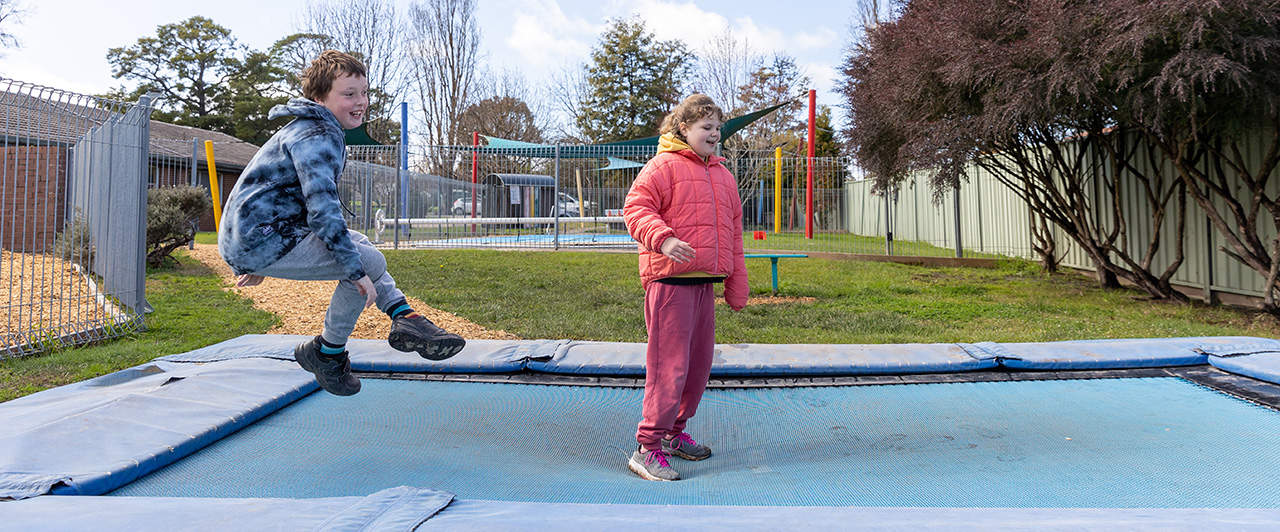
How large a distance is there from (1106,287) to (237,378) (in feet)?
22.6

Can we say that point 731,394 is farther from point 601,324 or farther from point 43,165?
point 43,165

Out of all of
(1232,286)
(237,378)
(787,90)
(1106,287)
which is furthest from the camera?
(787,90)

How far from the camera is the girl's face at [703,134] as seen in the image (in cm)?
201

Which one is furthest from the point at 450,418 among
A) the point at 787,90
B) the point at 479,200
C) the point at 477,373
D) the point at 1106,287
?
the point at 787,90

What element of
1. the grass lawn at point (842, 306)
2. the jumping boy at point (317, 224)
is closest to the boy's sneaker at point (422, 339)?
the jumping boy at point (317, 224)

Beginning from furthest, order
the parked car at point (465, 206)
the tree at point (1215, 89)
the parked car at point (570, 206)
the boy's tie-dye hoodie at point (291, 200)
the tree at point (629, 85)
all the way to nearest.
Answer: the tree at point (629, 85) → the parked car at point (465, 206) → the parked car at point (570, 206) → the tree at point (1215, 89) → the boy's tie-dye hoodie at point (291, 200)

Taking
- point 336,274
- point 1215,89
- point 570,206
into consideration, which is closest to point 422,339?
point 336,274

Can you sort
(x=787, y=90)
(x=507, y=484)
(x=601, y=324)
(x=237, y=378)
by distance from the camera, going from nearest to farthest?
(x=507, y=484) → (x=237, y=378) → (x=601, y=324) → (x=787, y=90)

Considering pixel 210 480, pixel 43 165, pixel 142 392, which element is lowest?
pixel 210 480

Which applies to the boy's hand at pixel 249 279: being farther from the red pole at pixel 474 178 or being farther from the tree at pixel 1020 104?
the red pole at pixel 474 178

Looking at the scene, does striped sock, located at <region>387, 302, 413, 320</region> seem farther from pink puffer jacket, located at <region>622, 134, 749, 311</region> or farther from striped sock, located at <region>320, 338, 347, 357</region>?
pink puffer jacket, located at <region>622, 134, 749, 311</region>

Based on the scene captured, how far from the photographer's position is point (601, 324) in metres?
4.61

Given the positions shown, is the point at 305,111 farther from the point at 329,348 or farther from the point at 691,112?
the point at 691,112

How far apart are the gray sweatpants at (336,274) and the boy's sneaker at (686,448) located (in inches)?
34.2
